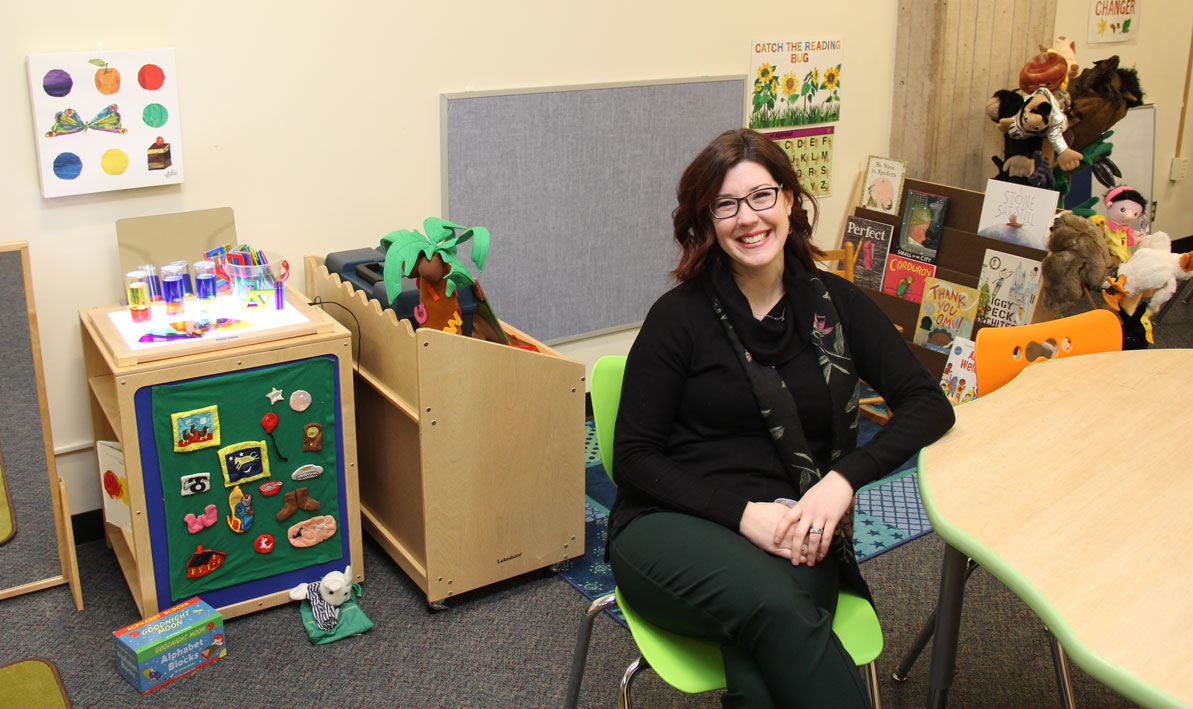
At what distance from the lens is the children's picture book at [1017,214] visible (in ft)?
9.59

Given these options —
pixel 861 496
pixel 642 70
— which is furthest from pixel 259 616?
pixel 642 70

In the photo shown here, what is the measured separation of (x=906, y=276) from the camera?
3.33m

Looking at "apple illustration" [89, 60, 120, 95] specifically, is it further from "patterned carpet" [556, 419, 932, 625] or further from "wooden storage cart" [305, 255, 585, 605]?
"patterned carpet" [556, 419, 932, 625]

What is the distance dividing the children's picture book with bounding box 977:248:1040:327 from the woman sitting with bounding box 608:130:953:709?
1497 mm

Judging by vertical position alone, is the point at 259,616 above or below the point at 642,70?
below

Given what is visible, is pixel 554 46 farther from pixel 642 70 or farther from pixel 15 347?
pixel 15 347

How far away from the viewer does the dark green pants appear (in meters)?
1.30

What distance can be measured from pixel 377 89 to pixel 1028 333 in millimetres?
1629

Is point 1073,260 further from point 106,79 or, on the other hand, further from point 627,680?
point 106,79

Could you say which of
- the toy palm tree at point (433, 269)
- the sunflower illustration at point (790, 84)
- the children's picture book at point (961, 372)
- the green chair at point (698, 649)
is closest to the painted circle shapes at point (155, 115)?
the toy palm tree at point (433, 269)

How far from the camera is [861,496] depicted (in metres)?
2.72

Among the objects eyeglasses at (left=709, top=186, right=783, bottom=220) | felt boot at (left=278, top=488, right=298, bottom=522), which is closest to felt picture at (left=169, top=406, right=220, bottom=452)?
felt boot at (left=278, top=488, right=298, bottom=522)

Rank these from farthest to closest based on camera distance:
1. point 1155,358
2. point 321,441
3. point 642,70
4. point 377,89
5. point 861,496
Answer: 1. point 642,70
2. point 861,496
3. point 377,89
4. point 321,441
5. point 1155,358

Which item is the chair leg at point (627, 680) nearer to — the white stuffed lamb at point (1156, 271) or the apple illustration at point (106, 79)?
the apple illustration at point (106, 79)
